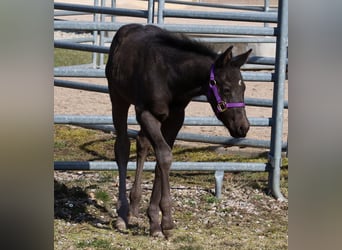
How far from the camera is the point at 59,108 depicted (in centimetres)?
925

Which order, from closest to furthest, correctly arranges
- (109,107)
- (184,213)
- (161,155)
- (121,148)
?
(161,155) → (121,148) → (184,213) → (109,107)

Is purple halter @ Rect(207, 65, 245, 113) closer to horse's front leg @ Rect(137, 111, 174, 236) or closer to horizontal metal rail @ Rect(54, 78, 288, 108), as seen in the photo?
horse's front leg @ Rect(137, 111, 174, 236)

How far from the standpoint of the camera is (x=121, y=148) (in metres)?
5.63

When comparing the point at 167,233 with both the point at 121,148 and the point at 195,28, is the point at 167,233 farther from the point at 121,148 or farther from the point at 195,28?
the point at 195,28

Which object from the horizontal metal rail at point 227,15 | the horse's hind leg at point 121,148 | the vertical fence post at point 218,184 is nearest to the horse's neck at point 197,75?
the horse's hind leg at point 121,148

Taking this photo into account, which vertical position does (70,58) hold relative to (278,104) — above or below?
below

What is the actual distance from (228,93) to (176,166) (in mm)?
1770

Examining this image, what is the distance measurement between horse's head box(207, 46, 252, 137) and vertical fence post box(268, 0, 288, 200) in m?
1.68

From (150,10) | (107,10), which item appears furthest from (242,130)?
(107,10)

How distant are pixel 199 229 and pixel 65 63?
26.5ft

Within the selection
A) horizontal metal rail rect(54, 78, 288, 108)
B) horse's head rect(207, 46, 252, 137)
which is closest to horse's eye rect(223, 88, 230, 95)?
horse's head rect(207, 46, 252, 137)

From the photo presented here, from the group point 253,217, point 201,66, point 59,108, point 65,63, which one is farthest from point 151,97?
point 65,63
